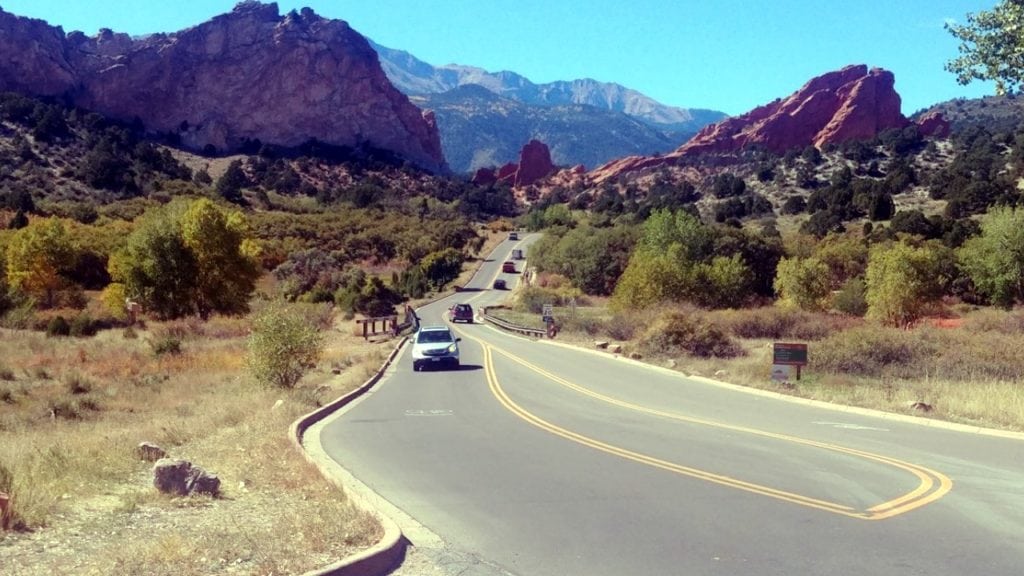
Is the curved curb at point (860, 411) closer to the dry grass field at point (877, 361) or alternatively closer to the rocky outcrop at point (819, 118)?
the dry grass field at point (877, 361)

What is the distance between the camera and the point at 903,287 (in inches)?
1871

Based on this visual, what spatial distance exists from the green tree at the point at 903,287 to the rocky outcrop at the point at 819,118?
100187 mm

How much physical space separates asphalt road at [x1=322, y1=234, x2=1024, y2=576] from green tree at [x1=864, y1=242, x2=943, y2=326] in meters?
32.2

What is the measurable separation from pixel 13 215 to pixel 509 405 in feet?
213

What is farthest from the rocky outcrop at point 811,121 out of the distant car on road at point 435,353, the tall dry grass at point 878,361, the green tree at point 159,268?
the distant car on road at point 435,353

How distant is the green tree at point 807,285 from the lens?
55219mm

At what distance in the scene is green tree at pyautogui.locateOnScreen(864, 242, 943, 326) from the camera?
47.6 metres

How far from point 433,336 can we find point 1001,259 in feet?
123

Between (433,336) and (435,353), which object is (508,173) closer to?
(433,336)

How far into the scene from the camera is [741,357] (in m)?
30.0

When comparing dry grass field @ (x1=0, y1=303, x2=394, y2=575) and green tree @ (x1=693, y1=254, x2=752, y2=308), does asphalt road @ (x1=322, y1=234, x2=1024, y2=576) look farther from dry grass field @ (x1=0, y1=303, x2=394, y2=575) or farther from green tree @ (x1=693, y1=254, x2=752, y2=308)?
green tree @ (x1=693, y1=254, x2=752, y2=308)

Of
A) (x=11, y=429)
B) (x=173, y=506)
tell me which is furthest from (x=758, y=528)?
(x=11, y=429)

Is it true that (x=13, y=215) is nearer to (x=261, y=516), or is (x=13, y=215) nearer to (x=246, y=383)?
(x=246, y=383)

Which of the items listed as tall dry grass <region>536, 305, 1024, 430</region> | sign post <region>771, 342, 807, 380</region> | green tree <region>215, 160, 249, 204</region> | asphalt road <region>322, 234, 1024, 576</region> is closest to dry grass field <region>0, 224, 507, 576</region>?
asphalt road <region>322, 234, 1024, 576</region>
